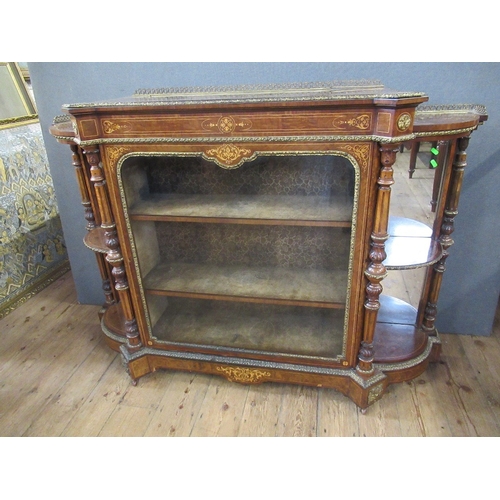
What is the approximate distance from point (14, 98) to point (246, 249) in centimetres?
208

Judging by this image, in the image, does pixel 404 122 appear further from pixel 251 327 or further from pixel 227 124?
pixel 251 327

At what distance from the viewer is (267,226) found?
166 cm

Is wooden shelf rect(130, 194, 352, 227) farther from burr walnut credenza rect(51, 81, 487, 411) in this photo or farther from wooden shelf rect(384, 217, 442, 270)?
wooden shelf rect(384, 217, 442, 270)

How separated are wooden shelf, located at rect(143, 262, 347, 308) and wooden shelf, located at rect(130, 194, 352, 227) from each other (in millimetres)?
279

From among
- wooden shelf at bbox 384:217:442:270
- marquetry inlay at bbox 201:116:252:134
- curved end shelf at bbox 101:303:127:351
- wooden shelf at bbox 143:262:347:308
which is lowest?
curved end shelf at bbox 101:303:127:351

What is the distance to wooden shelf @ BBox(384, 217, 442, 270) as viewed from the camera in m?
1.46

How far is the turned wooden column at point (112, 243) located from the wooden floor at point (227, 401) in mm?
264

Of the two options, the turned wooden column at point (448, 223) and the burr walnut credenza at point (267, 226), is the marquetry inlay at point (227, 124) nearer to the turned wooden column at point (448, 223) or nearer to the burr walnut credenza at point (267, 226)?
the burr walnut credenza at point (267, 226)

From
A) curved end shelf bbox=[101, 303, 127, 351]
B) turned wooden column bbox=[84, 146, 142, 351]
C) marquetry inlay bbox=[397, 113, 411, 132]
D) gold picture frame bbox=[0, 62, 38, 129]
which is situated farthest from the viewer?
gold picture frame bbox=[0, 62, 38, 129]

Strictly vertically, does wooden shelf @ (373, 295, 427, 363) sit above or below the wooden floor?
above

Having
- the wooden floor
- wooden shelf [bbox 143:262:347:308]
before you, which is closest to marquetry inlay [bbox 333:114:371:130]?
the wooden floor

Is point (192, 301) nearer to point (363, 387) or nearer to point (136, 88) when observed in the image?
point (363, 387)

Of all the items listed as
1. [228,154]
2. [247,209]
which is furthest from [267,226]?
[228,154]
